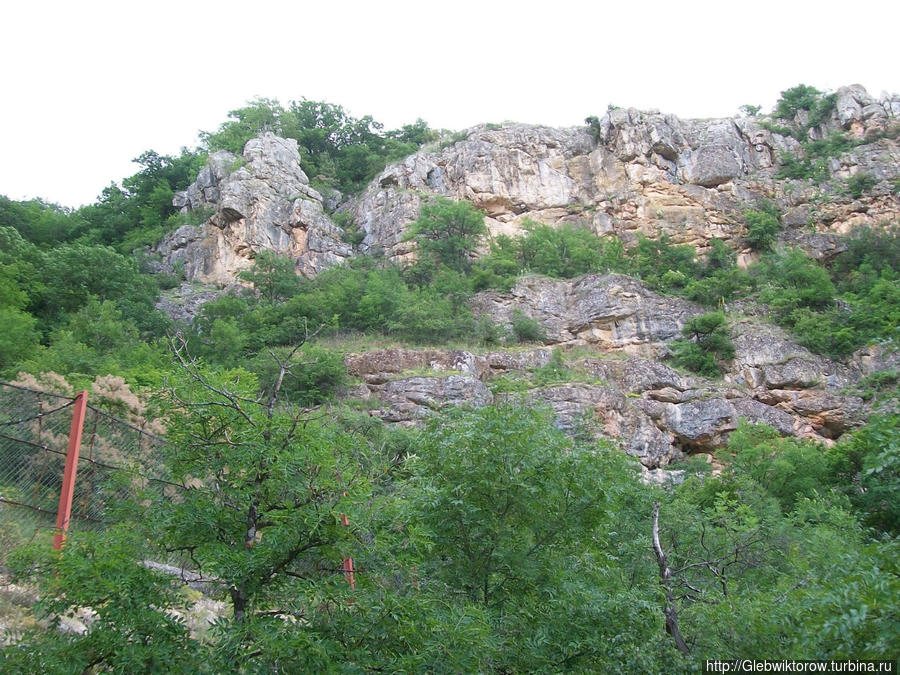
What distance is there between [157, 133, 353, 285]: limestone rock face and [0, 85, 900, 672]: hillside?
0.78ft

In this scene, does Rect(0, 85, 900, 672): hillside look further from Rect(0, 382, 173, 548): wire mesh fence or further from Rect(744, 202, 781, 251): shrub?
Rect(744, 202, 781, 251): shrub

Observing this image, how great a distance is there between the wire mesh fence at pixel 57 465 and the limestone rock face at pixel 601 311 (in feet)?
91.9

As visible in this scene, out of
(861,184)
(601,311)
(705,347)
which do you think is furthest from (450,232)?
(861,184)

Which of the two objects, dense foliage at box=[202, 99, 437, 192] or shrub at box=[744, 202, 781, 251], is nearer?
shrub at box=[744, 202, 781, 251]

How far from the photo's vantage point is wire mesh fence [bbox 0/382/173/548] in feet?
21.3

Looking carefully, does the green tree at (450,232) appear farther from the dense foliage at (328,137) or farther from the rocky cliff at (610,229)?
the dense foliage at (328,137)

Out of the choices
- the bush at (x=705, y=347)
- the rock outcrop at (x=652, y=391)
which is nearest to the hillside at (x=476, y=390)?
the rock outcrop at (x=652, y=391)

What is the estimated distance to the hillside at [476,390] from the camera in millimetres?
5336

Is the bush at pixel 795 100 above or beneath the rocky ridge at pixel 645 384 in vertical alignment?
above

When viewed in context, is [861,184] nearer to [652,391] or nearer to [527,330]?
[652,391]

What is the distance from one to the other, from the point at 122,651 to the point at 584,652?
428 cm

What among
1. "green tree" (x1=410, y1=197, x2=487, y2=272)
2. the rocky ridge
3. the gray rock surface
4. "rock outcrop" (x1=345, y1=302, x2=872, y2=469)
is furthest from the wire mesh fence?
"green tree" (x1=410, y1=197, x2=487, y2=272)

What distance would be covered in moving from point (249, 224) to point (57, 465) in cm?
3696

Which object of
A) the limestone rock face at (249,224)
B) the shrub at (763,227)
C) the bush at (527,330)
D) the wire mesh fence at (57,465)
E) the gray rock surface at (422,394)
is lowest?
the gray rock surface at (422,394)
